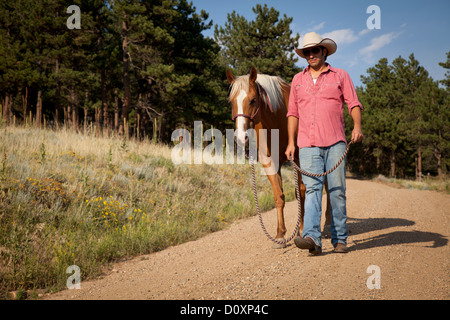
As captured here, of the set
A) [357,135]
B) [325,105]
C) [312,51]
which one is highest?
[312,51]

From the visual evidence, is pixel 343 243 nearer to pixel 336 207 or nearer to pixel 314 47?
pixel 336 207

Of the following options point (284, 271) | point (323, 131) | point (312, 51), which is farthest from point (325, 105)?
point (284, 271)

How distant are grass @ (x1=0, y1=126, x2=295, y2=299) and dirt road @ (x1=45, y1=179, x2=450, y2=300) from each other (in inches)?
16.1

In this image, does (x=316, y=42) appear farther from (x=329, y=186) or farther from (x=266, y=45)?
(x=266, y=45)

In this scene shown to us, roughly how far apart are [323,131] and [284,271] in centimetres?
171

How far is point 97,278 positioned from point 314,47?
3.88m

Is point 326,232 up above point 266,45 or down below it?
below

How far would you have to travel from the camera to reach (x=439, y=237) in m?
4.28

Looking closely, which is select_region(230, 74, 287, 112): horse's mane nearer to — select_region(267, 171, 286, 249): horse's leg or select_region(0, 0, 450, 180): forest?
select_region(267, 171, 286, 249): horse's leg

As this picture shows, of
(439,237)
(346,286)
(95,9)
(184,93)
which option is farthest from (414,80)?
(346,286)

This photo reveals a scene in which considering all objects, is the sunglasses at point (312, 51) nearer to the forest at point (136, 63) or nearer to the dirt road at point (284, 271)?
the dirt road at point (284, 271)

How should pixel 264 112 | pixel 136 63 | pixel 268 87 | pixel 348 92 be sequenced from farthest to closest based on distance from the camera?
pixel 136 63 < pixel 268 87 < pixel 264 112 < pixel 348 92

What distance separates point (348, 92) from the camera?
3.51 m
